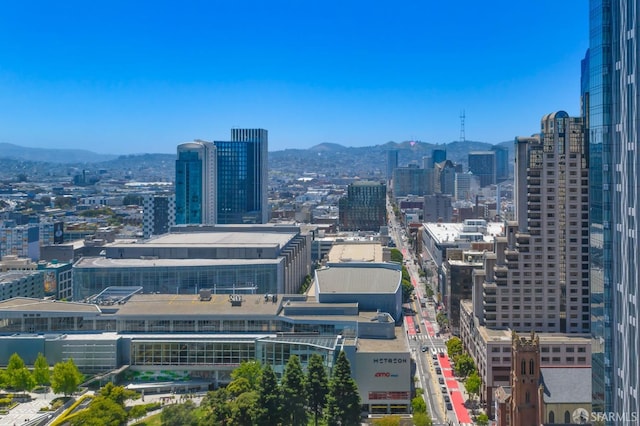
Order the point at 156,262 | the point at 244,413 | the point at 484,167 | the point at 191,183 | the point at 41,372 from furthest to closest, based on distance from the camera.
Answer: the point at 484,167
the point at 191,183
the point at 156,262
the point at 41,372
the point at 244,413

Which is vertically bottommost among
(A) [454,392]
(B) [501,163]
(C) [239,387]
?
(A) [454,392]

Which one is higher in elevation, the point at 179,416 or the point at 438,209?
the point at 438,209

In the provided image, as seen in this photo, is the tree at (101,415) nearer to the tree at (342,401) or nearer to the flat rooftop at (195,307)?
the tree at (342,401)

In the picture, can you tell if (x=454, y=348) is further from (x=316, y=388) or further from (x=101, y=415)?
(x=101, y=415)

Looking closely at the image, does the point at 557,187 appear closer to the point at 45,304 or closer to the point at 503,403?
the point at 503,403

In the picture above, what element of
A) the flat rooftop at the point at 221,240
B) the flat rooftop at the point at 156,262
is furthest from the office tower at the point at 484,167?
A: the flat rooftop at the point at 156,262

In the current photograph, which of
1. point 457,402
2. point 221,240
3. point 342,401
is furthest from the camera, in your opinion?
point 221,240

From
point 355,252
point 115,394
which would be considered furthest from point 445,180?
point 115,394

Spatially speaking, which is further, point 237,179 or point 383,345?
point 237,179
